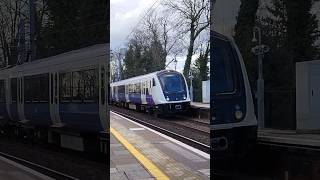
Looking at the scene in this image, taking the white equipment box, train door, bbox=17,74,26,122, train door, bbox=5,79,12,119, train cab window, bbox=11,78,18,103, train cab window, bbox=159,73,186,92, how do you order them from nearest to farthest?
the white equipment box, train cab window, bbox=159,73,186,92, train door, bbox=17,74,26,122, train cab window, bbox=11,78,18,103, train door, bbox=5,79,12,119

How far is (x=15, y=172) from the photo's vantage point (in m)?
3.68

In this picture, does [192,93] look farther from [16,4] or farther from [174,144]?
[16,4]

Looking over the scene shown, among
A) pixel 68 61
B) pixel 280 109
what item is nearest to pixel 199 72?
pixel 280 109

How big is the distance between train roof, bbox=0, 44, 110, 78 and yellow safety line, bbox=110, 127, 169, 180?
1.29ft

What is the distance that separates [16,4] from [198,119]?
211 cm

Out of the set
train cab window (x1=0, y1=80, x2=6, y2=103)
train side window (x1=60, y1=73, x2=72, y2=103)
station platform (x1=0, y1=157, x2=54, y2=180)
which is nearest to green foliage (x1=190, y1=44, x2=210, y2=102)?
train side window (x1=60, y1=73, x2=72, y2=103)

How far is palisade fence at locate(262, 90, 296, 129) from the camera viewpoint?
70.5 inches

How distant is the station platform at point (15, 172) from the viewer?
134 inches

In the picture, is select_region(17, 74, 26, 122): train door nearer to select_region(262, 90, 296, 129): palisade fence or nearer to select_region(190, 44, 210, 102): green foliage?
select_region(190, 44, 210, 102): green foliage

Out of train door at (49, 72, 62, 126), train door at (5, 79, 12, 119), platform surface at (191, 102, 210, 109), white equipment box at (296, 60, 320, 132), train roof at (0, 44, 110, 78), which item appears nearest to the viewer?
white equipment box at (296, 60, 320, 132)

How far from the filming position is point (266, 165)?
74.9 inches

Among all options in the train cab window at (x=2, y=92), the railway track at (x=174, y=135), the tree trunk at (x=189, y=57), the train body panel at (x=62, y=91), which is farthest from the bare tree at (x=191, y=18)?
the train cab window at (x=2, y=92)

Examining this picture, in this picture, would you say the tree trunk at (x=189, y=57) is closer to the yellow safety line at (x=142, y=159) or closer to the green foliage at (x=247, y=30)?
the green foliage at (x=247, y=30)

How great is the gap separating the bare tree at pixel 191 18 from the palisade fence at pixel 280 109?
37cm
